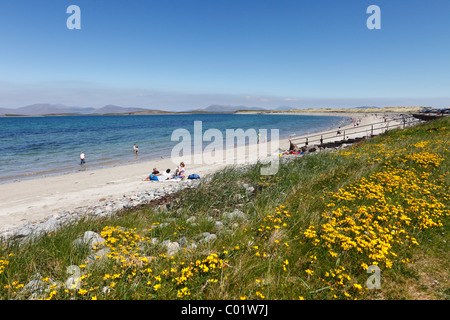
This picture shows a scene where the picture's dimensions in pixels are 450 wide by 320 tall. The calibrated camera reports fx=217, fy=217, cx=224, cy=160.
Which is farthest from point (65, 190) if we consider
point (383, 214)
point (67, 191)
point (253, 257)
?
point (383, 214)

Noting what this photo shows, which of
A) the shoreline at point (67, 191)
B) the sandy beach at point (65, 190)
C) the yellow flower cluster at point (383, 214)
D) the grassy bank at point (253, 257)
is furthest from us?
the sandy beach at point (65, 190)

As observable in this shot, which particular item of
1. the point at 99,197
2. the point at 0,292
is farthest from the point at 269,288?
the point at 99,197

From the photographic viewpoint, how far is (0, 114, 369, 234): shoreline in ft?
38.2

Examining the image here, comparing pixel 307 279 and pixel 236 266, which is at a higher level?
pixel 236 266

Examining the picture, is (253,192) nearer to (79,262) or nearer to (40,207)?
(79,262)

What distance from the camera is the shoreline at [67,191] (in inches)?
458

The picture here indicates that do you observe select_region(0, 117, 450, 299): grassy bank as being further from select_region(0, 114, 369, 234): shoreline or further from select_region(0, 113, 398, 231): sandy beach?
select_region(0, 113, 398, 231): sandy beach

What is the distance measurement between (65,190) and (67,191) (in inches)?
16.6

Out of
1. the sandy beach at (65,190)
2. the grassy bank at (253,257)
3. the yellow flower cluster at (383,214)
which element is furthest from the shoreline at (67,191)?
the yellow flower cluster at (383,214)

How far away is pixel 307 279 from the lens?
3.71 m

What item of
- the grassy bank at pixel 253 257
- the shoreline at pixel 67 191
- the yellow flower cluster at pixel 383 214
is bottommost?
the shoreline at pixel 67 191

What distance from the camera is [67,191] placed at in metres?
15.4

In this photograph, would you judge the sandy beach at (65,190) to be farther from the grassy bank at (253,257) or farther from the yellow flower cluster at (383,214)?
the yellow flower cluster at (383,214)
